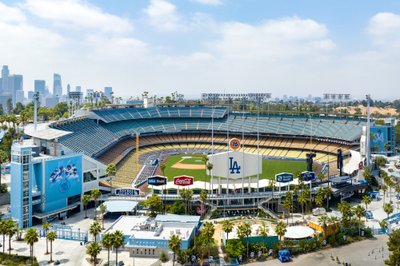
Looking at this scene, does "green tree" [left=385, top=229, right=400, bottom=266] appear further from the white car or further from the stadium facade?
the stadium facade

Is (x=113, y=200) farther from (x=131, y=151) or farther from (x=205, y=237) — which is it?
(x=131, y=151)

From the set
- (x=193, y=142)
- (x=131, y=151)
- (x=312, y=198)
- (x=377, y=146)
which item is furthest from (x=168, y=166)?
(x=377, y=146)

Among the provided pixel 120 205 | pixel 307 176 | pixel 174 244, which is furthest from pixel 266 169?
pixel 174 244

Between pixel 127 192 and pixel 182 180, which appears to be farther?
pixel 127 192

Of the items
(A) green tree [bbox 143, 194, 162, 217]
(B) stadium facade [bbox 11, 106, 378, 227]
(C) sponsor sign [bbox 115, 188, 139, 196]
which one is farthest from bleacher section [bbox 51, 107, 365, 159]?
(A) green tree [bbox 143, 194, 162, 217]

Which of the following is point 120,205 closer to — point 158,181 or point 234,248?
point 158,181

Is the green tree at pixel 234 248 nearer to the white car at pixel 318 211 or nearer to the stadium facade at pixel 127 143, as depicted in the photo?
the stadium facade at pixel 127 143
